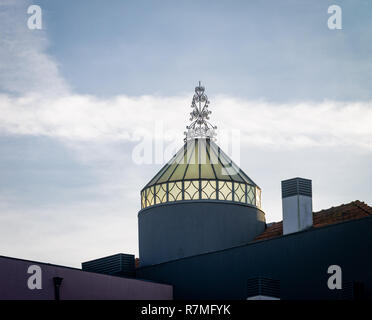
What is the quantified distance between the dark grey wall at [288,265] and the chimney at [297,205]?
2603 mm

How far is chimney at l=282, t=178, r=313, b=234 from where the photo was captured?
3278 cm

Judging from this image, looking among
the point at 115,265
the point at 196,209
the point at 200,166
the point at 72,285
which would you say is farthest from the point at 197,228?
the point at 72,285

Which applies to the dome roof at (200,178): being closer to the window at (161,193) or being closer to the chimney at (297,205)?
the window at (161,193)

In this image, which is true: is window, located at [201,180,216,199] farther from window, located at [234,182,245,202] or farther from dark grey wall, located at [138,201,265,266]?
window, located at [234,182,245,202]

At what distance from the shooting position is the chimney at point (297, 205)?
3278 cm

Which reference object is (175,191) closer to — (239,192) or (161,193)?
(161,193)

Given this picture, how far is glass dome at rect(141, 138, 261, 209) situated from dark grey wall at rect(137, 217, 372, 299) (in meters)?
4.22

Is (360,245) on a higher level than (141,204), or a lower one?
lower

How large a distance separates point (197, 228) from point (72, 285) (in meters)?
8.93

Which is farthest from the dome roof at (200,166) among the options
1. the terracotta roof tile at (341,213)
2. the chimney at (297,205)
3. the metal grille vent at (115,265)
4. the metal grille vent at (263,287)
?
the metal grille vent at (263,287)

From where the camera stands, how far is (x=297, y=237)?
2952cm

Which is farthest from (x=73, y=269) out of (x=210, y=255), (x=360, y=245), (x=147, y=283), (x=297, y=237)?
(x=360, y=245)
